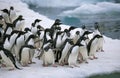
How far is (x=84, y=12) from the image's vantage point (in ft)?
44.8

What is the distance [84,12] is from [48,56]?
23.3 ft

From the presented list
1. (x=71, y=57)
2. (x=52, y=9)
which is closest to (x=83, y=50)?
(x=71, y=57)

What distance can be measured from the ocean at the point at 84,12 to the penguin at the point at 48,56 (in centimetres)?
435

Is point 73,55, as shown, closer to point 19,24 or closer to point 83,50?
point 83,50

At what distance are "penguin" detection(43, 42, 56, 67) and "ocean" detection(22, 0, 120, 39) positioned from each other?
4348 mm

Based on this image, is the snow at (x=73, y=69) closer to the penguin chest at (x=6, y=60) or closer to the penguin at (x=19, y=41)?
the penguin chest at (x=6, y=60)

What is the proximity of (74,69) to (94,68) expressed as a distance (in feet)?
1.32

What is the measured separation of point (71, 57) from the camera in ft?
22.0

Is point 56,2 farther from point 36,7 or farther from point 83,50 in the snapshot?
point 83,50

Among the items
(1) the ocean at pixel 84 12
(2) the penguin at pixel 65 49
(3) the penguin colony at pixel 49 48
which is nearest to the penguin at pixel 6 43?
(3) the penguin colony at pixel 49 48

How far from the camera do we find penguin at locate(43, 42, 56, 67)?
22.0 feet

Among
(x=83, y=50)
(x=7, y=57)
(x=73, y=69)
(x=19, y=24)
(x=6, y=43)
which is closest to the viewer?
(x=7, y=57)

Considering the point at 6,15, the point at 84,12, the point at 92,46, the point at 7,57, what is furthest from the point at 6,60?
the point at 84,12

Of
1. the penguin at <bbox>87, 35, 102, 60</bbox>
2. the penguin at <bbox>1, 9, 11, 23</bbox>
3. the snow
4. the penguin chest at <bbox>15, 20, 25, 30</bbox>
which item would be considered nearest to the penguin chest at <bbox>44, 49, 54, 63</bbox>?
the snow
